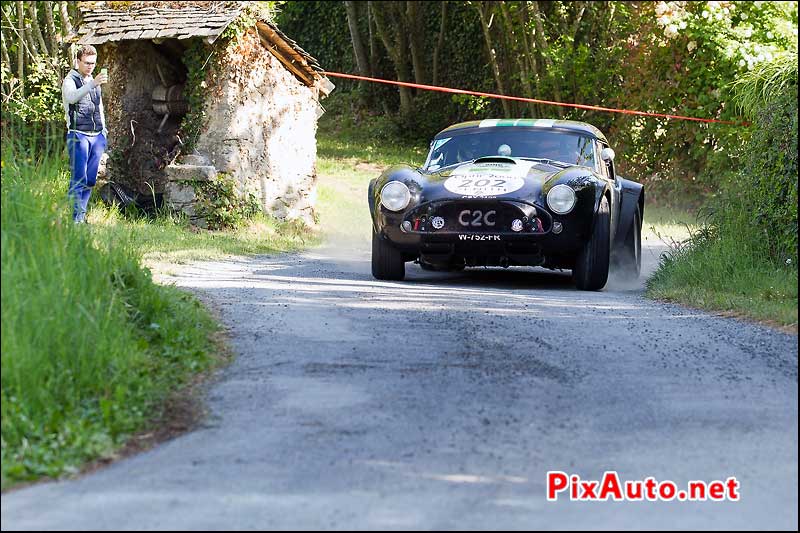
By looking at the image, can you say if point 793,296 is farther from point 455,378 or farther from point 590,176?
point 455,378

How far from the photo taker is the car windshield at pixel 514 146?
36.4 feet

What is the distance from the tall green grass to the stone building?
7259mm

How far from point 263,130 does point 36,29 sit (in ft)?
21.2

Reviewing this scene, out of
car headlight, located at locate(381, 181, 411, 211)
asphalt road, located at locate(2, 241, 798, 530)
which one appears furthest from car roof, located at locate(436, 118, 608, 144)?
asphalt road, located at locate(2, 241, 798, 530)

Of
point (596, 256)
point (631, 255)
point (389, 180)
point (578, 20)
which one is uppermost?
point (578, 20)

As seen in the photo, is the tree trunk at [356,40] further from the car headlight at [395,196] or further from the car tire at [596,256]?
the car tire at [596,256]

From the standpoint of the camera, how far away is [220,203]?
1459 centimetres

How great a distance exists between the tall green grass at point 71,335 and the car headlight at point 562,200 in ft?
11.0

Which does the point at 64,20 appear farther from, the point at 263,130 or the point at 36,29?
the point at 263,130

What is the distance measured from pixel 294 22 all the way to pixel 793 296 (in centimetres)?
2815

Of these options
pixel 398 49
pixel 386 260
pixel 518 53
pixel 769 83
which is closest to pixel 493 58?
pixel 518 53

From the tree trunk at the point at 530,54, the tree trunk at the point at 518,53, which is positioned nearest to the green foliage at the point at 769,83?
the tree trunk at the point at 530,54

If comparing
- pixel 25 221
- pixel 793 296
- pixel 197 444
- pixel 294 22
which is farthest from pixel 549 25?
pixel 197 444

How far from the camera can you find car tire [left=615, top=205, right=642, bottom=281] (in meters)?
11.8
